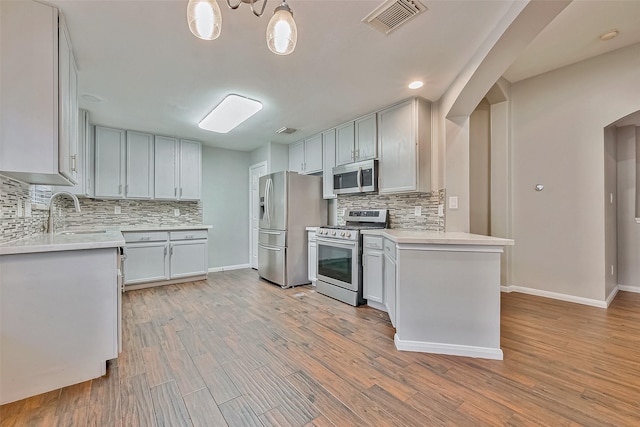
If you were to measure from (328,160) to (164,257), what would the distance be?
112 inches

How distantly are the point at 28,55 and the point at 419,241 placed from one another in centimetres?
281

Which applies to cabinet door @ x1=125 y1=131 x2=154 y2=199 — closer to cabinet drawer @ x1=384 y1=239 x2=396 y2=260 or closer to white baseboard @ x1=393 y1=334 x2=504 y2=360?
cabinet drawer @ x1=384 y1=239 x2=396 y2=260

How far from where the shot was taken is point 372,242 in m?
3.03

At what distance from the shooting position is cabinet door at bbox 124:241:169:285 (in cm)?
380

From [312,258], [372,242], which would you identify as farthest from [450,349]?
[312,258]

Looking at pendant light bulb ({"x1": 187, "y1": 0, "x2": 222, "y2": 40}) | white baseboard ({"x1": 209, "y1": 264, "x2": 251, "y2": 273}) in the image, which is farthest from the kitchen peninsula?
white baseboard ({"x1": 209, "y1": 264, "x2": 251, "y2": 273})

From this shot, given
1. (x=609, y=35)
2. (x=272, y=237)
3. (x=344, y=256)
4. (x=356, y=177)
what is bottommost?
(x=344, y=256)

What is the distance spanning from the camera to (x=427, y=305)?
2158mm

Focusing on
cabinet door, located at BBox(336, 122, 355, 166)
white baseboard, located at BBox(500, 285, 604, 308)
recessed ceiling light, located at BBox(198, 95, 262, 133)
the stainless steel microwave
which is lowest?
white baseboard, located at BBox(500, 285, 604, 308)

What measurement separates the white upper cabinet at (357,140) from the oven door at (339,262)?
115cm

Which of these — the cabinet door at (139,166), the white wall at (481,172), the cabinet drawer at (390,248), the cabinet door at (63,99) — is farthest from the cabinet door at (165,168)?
the white wall at (481,172)

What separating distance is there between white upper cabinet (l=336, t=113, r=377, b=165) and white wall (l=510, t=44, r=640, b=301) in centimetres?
189

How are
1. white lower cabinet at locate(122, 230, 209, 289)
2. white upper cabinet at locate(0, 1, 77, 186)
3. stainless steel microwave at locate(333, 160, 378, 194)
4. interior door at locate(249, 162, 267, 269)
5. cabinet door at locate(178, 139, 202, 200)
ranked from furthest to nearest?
interior door at locate(249, 162, 267, 269), cabinet door at locate(178, 139, 202, 200), white lower cabinet at locate(122, 230, 209, 289), stainless steel microwave at locate(333, 160, 378, 194), white upper cabinet at locate(0, 1, 77, 186)

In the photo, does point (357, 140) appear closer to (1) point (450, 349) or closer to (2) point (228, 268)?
(1) point (450, 349)
